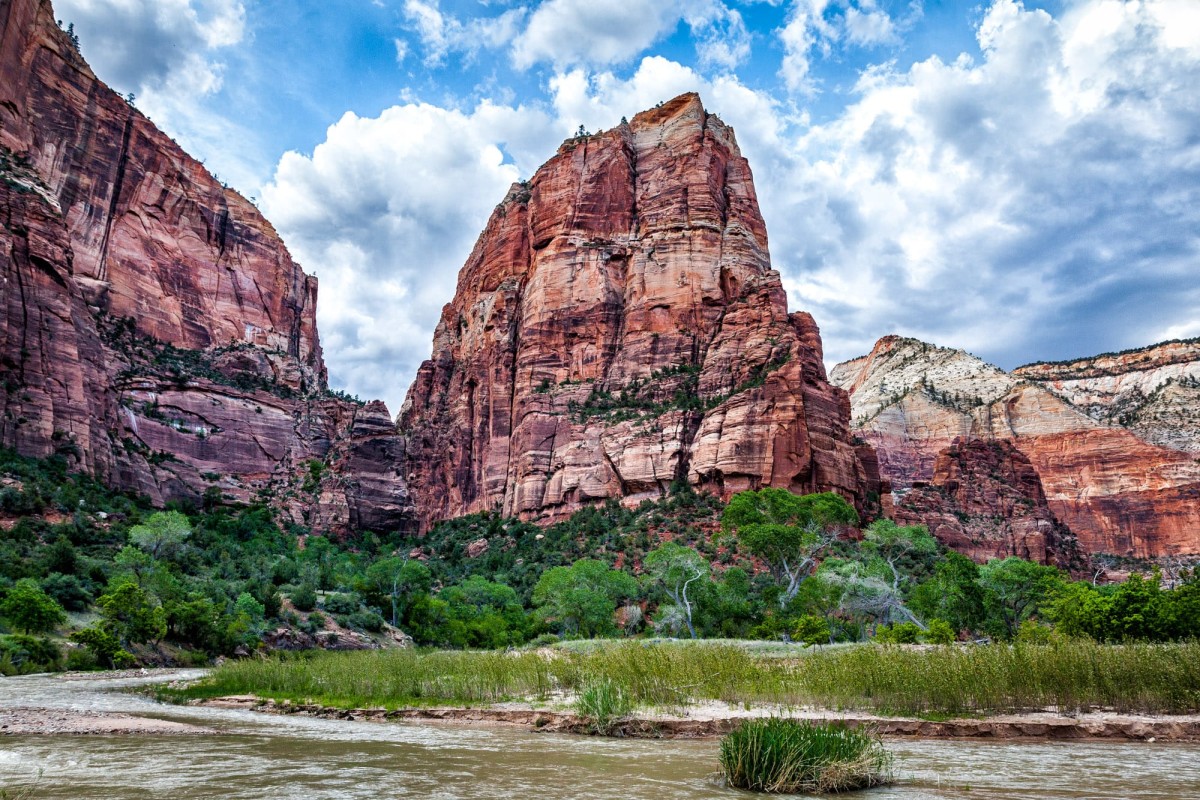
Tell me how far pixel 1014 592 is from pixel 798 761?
40.3 metres

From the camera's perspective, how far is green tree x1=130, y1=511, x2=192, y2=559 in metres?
46.9

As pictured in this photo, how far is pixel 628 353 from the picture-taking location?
88.0 meters

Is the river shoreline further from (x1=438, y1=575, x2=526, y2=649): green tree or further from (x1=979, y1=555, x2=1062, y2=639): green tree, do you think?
(x1=979, y1=555, x2=1062, y2=639): green tree

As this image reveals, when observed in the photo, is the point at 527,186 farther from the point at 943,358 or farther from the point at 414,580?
the point at 943,358

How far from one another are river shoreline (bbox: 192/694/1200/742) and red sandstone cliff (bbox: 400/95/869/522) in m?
54.2

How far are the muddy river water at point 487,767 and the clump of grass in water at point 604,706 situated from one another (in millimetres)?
600

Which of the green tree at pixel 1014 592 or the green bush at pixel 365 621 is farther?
the green bush at pixel 365 621

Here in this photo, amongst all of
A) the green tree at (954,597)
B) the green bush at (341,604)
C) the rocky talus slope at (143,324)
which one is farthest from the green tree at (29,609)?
the green tree at (954,597)

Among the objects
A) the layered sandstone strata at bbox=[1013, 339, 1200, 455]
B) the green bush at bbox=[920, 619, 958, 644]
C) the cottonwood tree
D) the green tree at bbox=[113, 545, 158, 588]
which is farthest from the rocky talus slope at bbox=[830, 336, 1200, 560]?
the green tree at bbox=[113, 545, 158, 588]

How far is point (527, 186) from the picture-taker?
371ft

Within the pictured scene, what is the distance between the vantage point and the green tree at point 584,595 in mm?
47500

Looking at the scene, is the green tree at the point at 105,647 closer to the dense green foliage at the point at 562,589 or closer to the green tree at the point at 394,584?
the dense green foliage at the point at 562,589

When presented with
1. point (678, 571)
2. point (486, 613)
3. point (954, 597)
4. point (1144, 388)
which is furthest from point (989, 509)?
point (1144, 388)

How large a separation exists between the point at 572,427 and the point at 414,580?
30825 millimetres
